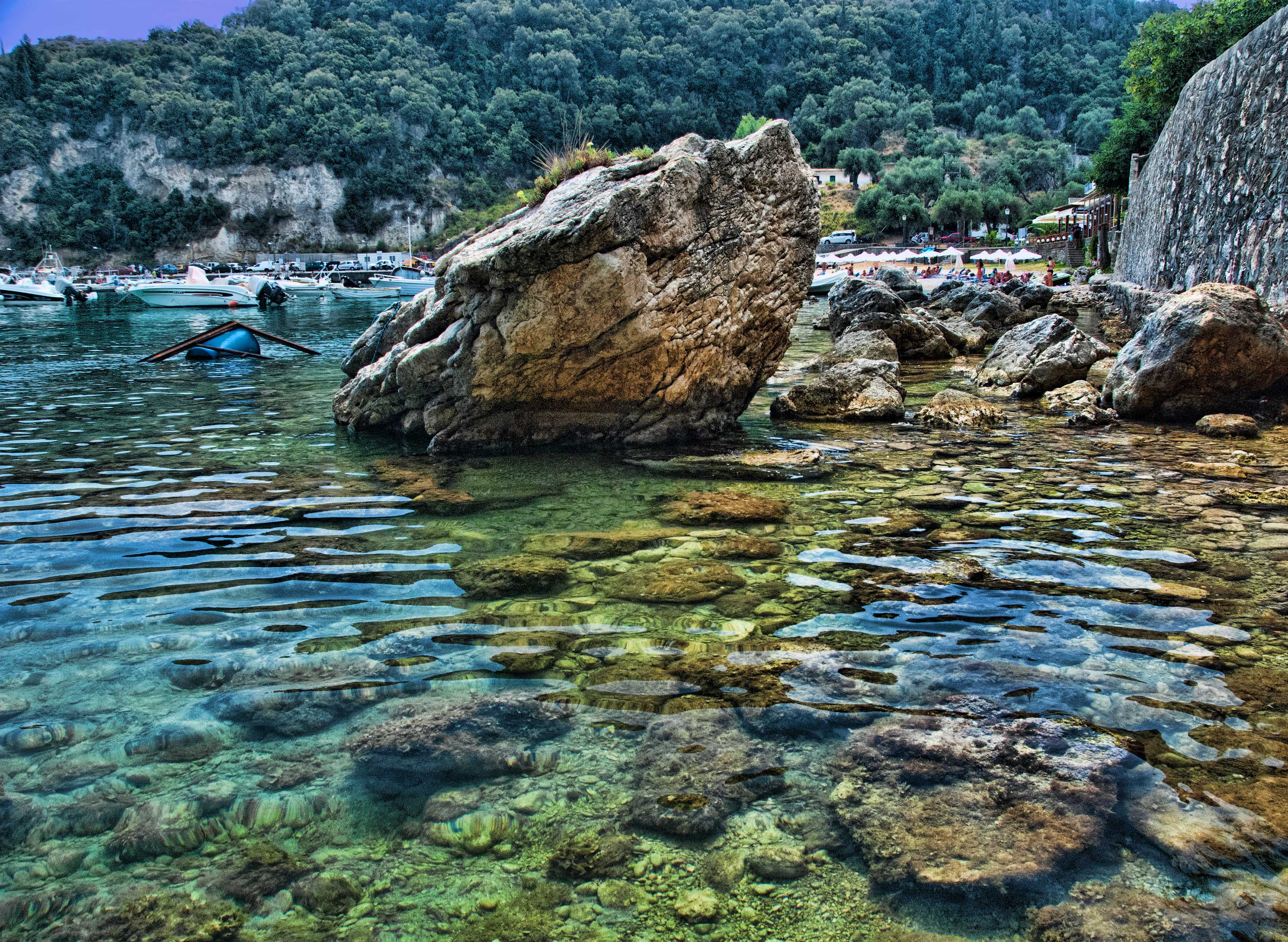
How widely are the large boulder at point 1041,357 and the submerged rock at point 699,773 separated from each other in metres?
10.9

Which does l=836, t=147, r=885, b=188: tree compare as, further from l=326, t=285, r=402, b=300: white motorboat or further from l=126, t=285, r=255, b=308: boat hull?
l=126, t=285, r=255, b=308: boat hull

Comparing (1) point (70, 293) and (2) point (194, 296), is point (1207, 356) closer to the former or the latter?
(2) point (194, 296)

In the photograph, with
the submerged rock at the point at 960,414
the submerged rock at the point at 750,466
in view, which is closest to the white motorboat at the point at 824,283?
the submerged rock at the point at 960,414

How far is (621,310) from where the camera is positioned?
336 inches

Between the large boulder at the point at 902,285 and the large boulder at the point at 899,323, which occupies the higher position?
the large boulder at the point at 902,285

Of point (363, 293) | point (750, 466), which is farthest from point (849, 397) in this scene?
point (363, 293)

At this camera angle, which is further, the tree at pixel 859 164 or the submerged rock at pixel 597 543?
the tree at pixel 859 164

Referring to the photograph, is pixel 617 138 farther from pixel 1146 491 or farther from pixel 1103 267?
pixel 1146 491

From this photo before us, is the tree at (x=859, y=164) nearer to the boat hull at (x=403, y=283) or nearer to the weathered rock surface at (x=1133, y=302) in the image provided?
the boat hull at (x=403, y=283)

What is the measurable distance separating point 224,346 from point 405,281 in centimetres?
4808

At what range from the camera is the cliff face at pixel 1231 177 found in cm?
1209

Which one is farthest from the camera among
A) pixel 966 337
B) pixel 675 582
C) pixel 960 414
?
pixel 966 337

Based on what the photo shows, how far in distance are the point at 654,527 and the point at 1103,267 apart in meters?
37.8

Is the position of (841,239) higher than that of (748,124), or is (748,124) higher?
(748,124)
